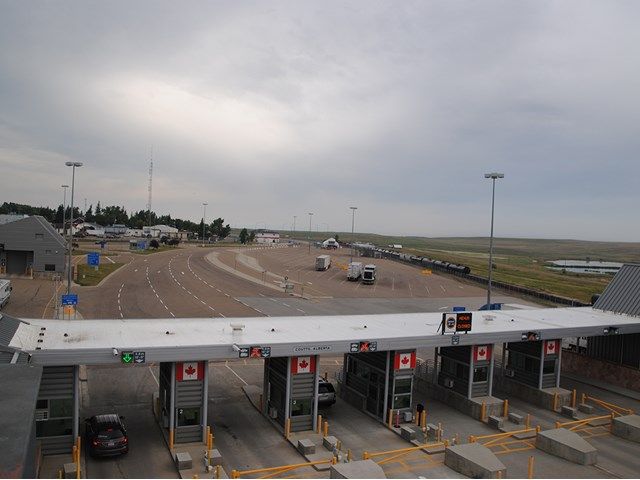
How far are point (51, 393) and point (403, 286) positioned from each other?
65575mm

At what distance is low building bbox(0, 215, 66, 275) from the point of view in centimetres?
6350

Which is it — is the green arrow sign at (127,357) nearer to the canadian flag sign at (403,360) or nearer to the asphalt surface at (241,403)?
the asphalt surface at (241,403)

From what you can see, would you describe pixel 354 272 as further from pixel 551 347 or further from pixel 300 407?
pixel 300 407

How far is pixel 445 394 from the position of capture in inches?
1061

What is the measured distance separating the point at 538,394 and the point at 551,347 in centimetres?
254

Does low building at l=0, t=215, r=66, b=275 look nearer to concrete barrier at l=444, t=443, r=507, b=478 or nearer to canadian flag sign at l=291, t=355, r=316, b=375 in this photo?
canadian flag sign at l=291, t=355, r=316, b=375

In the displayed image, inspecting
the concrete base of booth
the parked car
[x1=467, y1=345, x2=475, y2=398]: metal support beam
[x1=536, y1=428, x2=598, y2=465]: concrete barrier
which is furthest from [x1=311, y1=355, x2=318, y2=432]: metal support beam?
the concrete base of booth

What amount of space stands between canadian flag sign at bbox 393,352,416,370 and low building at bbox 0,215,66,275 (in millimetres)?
54746

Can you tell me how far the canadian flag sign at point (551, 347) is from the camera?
27547 millimetres

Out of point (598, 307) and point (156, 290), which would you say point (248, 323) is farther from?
point (156, 290)

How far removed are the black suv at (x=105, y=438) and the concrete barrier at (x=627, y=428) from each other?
66.8 ft

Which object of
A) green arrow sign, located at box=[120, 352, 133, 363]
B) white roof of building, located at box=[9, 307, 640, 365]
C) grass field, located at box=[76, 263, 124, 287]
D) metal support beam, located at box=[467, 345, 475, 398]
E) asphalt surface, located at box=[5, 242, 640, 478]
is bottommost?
asphalt surface, located at box=[5, 242, 640, 478]

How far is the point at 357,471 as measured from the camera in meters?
16.3

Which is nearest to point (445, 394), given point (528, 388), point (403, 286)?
point (528, 388)
